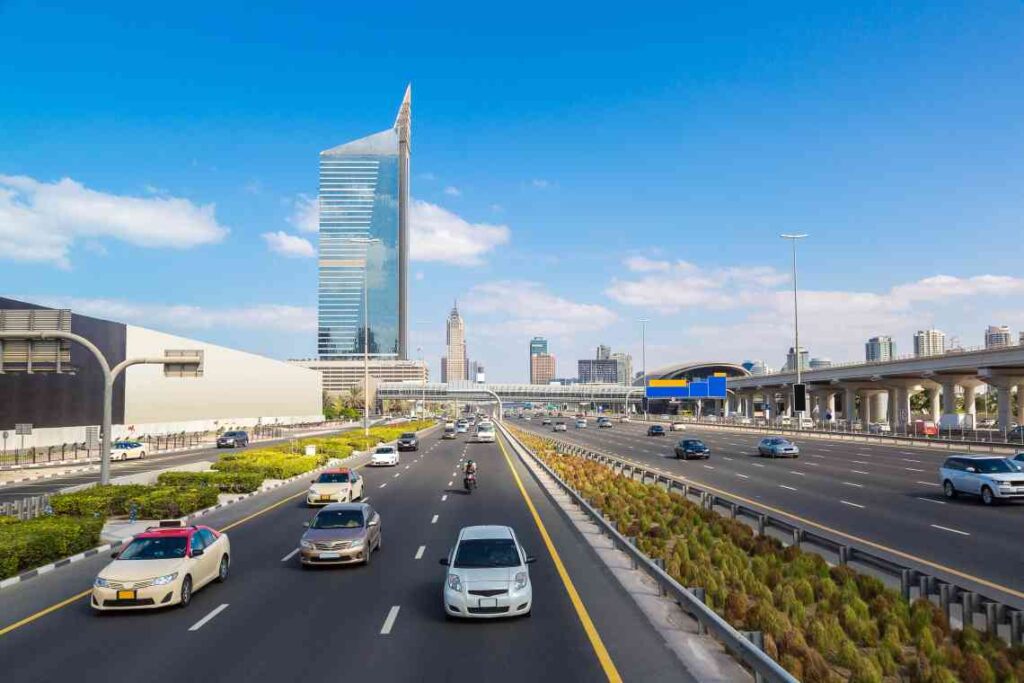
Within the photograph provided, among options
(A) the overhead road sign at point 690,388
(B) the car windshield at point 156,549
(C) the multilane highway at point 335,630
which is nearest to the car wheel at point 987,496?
(C) the multilane highway at point 335,630

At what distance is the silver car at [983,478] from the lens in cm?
2688

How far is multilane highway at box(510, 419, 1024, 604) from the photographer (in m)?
18.0

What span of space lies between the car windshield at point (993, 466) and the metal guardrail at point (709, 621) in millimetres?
16887

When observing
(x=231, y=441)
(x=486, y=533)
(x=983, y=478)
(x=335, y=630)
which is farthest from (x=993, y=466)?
(x=231, y=441)

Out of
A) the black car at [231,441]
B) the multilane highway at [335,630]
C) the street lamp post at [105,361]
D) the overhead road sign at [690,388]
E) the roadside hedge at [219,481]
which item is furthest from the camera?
the overhead road sign at [690,388]

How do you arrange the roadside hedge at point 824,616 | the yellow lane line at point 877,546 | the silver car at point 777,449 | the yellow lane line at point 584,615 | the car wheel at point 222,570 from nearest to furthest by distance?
the roadside hedge at point 824,616 → the yellow lane line at point 584,615 → the yellow lane line at point 877,546 → the car wheel at point 222,570 → the silver car at point 777,449

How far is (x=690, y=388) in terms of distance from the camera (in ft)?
383

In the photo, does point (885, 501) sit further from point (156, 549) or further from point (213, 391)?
point (213, 391)

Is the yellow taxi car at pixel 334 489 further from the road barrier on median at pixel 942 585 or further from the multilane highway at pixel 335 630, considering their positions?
the road barrier on median at pixel 942 585

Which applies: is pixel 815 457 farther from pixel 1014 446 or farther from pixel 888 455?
pixel 1014 446

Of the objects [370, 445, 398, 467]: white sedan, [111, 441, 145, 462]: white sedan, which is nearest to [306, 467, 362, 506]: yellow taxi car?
[370, 445, 398, 467]: white sedan

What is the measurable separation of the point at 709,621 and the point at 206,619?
8937 millimetres

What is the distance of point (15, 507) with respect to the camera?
83.4ft

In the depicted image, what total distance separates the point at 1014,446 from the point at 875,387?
6718 cm
